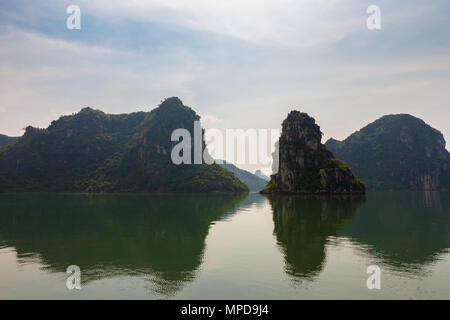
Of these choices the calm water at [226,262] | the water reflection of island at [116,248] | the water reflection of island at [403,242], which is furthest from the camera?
the water reflection of island at [403,242]

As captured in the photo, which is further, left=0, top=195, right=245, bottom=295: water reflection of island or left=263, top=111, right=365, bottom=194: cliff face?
left=263, top=111, right=365, bottom=194: cliff face

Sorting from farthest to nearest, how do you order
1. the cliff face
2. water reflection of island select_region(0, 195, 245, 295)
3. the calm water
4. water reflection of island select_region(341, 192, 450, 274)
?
the cliff face, water reflection of island select_region(341, 192, 450, 274), water reflection of island select_region(0, 195, 245, 295), the calm water

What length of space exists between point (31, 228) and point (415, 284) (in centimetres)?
5234

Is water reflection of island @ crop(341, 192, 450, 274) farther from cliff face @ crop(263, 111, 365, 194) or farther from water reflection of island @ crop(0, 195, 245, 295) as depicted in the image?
cliff face @ crop(263, 111, 365, 194)

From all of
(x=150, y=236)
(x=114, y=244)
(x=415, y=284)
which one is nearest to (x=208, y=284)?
(x=415, y=284)

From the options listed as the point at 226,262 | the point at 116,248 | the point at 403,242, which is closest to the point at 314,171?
the point at 403,242

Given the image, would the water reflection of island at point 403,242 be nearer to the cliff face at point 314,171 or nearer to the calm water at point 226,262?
the calm water at point 226,262

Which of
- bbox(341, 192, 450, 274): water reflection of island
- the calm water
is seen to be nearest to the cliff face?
bbox(341, 192, 450, 274): water reflection of island

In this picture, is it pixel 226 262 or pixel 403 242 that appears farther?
pixel 403 242

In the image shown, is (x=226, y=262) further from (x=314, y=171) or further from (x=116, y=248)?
(x=314, y=171)

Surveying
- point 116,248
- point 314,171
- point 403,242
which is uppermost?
point 314,171

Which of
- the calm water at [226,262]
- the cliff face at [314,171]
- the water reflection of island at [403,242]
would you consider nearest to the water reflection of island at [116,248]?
the calm water at [226,262]

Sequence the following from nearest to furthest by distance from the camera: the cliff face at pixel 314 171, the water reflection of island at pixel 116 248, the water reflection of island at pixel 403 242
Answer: the water reflection of island at pixel 116 248, the water reflection of island at pixel 403 242, the cliff face at pixel 314 171

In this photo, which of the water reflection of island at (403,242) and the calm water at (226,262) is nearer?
the calm water at (226,262)
